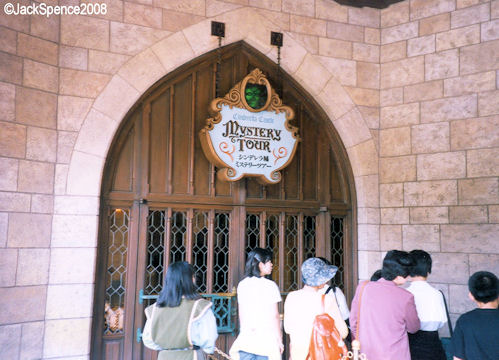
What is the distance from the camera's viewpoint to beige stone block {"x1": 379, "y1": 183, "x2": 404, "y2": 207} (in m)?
5.45

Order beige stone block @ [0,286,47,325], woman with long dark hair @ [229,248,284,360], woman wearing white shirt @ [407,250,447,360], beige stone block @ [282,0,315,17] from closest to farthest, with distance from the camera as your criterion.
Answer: woman wearing white shirt @ [407,250,447,360]
woman with long dark hair @ [229,248,284,360]
beige stone block @ [0,286,47,325]
beige stone block @ [282,0,315,17]

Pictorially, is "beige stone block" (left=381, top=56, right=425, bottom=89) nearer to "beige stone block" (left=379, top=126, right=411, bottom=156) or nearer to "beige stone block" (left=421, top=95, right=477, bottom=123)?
"beige stone block" (left=421, top=95, right=477, bottom=123)

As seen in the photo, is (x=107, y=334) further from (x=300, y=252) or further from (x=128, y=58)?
(x=128, y=58)

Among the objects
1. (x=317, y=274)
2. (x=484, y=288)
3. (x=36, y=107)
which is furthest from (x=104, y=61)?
(x=484, y=288)

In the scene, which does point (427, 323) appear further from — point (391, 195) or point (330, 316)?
point (391, 195)

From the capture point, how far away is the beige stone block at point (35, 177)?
412 cm

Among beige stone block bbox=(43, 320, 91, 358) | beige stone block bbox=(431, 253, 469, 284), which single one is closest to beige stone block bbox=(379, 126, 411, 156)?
beige stone block bbox=(431, 253, 469, 284)

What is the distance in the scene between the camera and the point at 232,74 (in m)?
5.26

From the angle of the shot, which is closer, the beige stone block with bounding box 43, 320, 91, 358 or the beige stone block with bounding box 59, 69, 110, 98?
the beige stone block with bounding box 43, 320, 91, 358

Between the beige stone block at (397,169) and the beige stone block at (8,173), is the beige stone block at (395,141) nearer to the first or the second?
the beige stone block at (397,169)

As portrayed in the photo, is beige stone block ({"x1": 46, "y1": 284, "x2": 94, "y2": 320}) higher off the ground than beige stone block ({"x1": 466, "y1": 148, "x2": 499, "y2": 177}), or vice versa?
beige stone block ({"x1": 466, "y1": 148, "x2": 499, "y2": 177})

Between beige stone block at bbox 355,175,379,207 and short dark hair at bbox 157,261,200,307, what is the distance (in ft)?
10.00

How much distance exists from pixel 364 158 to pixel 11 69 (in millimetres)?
3672

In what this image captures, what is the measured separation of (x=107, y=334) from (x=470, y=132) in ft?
13.5
